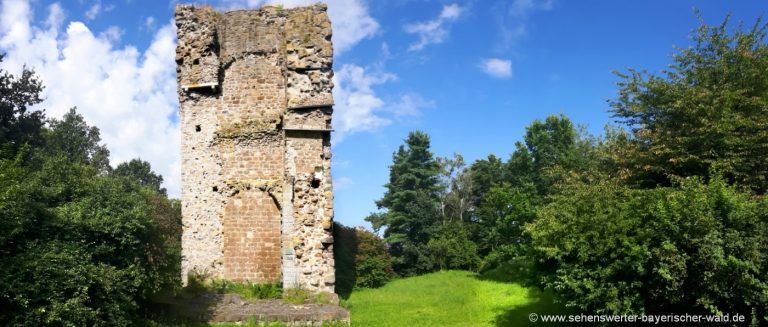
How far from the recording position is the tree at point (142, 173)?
56344mm

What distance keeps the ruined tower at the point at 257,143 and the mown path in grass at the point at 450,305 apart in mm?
2276

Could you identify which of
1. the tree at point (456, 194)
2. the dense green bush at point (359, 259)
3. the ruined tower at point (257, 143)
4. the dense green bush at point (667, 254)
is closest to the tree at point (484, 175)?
the tree at point (456, 194)

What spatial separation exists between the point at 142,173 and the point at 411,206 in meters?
34.9

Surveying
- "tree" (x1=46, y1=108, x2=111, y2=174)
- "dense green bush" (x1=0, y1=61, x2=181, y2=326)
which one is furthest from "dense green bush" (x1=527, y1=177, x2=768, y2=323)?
"tree" (x1=46, y1=108, x2=111, y2=174)

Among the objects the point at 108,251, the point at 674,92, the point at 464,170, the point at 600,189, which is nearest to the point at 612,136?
the point at 674,92

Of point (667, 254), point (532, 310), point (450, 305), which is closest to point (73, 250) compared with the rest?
point (667, 254)

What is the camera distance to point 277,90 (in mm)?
16391

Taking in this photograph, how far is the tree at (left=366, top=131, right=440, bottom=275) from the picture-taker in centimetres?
3434

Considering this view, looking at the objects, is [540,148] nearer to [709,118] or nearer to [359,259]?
[359,259]

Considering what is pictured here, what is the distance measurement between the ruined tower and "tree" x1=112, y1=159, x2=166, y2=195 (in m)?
44.3

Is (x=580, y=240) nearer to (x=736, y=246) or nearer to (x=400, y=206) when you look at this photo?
(x=736, y=246)

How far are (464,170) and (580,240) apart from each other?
3556cm

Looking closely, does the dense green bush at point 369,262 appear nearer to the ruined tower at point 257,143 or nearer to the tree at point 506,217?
the tree at point 506,217

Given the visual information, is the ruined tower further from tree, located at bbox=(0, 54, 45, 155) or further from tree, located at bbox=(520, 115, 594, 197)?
tree, located at bbox=(520, 115, 594, 197)
